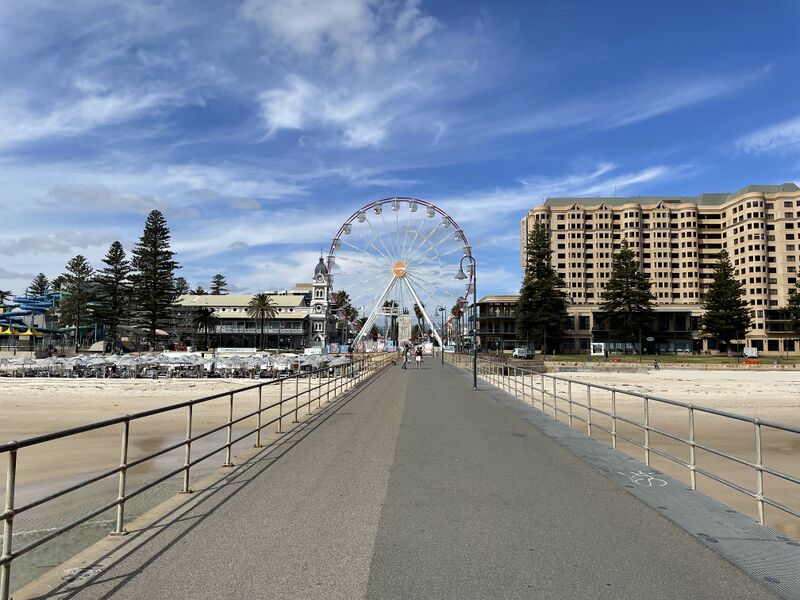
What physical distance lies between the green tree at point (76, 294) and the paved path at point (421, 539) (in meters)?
104

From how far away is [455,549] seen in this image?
17.0ft

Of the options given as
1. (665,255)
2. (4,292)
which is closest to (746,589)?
(665,255)

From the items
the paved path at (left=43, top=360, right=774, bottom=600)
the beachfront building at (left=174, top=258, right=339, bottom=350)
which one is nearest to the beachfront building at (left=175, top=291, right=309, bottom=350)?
the beachfront building at (left=174, top=258, right=339, bottom=350)

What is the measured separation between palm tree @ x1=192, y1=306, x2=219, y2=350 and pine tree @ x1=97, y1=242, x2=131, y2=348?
68.6 feet

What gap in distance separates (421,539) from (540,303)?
7978 centimetres

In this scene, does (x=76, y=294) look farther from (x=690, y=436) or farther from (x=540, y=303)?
(x=690, y=436)

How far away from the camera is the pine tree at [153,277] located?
7656 cm

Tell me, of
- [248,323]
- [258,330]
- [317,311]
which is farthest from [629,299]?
[248,323]

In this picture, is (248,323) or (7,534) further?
(248,323)

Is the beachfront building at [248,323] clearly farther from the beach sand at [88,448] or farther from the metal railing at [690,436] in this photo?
the metal railing at [690,436]

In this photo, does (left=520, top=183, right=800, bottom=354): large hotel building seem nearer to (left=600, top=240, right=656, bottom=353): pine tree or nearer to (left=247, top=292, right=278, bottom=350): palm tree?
(left=600, top=240, right=656, bottom=353): pine tree

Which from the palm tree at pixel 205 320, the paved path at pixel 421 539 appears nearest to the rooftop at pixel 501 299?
the palm tree at pixel 205 320

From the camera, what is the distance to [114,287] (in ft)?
261

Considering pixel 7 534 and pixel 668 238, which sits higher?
pixel 668 238
